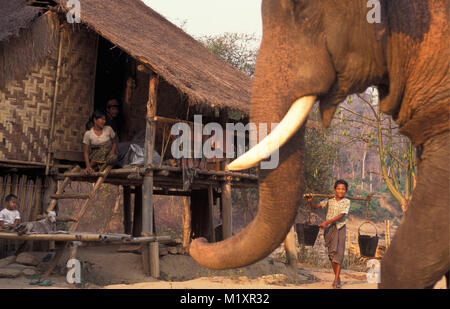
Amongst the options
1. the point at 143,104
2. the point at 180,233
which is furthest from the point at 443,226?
the point at 180,233

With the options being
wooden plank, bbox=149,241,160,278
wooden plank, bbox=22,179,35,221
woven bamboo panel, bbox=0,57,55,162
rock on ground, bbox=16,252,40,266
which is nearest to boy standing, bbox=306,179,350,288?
wooden plank, bbox=149,241,160,278

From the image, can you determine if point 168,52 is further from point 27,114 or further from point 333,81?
point 333,81

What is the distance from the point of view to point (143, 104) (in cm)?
1166

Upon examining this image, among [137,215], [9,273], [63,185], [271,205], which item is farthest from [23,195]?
[271,205]

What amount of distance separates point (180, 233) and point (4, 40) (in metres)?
16.6

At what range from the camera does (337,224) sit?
7.80 metres

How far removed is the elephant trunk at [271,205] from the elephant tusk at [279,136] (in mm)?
62

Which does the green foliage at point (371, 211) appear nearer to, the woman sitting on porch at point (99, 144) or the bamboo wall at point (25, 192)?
the woman sitting on porch at point (99, 144)

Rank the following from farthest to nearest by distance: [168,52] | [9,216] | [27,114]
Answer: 1. [168,52]
2. [27,114]
3. [9,216]

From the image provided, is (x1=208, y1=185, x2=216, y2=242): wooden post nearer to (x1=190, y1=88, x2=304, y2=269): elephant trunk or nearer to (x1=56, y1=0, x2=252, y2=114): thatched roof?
(x1=56, y1=0, x2=252, y2=114): thatched roof

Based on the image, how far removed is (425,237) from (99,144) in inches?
313

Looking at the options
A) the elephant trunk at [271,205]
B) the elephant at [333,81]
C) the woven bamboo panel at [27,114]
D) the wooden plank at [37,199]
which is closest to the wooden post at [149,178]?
the woven bamboo panel at [27,114]

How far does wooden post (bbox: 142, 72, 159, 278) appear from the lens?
31.3 feet

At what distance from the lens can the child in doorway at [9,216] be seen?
8.30 metres
